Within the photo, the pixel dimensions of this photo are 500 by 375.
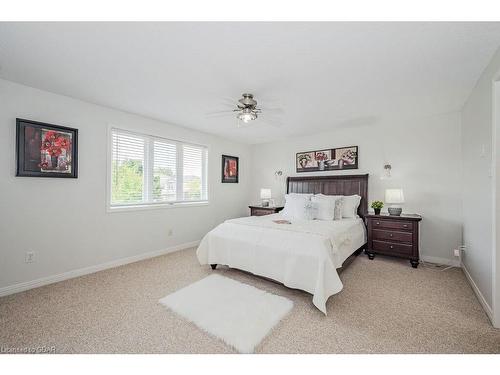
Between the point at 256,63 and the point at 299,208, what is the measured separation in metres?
2.46

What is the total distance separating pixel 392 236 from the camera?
3311 millimetres

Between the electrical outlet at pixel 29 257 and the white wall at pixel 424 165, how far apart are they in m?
4.93

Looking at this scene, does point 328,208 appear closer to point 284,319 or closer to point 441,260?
point 441,260

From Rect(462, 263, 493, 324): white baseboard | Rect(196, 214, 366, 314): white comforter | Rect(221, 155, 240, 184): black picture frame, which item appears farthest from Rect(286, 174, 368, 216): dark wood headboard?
Rect(462, 263, 493, 324): white baseboard

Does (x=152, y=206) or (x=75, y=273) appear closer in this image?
(x=75, y=273)

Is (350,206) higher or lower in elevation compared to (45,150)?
lower

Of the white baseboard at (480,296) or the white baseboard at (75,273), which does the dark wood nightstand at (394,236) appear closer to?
the white baseboard at (480,296)

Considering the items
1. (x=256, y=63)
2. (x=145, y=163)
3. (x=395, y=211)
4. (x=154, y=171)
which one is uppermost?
(x=256, y=63)

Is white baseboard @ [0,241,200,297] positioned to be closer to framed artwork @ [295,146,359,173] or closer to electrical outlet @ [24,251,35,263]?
electrical outlet @ [24,251,35,263]

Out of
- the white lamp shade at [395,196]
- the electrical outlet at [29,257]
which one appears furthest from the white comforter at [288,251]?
the electrical outlet at [29,257]

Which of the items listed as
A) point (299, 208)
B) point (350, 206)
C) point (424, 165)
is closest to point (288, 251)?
point (299, 208)

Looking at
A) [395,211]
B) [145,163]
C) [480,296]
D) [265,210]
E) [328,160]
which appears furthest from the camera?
[265,210]

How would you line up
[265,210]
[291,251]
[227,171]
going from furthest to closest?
[227,171], [265,210], [291,251]
